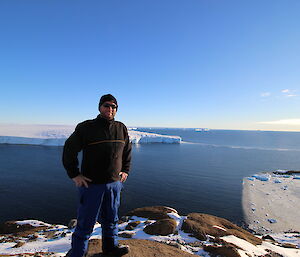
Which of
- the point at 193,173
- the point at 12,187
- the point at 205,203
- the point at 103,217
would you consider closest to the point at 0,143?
the point at 12,187

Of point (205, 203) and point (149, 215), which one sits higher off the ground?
point (149, 215)

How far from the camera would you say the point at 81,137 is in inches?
94.9

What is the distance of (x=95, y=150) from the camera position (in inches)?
95.2

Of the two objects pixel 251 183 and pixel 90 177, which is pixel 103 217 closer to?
pixel 90 177

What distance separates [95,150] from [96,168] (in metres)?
0.25

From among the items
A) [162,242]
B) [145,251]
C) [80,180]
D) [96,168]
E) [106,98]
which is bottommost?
[162,242]

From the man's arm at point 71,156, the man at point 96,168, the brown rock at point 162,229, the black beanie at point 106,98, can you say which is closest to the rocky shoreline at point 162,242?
the brown rock at point 162,229

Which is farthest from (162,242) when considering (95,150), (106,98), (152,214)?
(106,98)

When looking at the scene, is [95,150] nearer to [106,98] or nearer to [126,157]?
[126,157]

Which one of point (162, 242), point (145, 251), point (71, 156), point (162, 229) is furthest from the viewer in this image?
point (162, 229)

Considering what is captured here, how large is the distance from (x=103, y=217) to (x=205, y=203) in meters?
14.4

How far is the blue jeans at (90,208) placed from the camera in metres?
2.38

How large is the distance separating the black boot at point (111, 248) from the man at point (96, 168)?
30 centimetres

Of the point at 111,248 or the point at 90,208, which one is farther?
the point at 111,248
